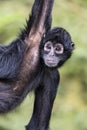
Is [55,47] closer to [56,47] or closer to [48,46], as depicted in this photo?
[56,47]

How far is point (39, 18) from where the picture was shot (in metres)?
10.1

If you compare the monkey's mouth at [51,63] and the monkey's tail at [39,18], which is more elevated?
the monkey's tail at [39,18]

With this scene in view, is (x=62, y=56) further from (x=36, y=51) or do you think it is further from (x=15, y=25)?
(x=15, y=25)

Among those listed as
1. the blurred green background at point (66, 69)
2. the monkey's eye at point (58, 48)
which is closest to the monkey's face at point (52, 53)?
the monkey's eye at point (58, 48)

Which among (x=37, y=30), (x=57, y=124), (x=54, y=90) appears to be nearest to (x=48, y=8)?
(x=37, y=30)

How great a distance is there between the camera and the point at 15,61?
33.5ft

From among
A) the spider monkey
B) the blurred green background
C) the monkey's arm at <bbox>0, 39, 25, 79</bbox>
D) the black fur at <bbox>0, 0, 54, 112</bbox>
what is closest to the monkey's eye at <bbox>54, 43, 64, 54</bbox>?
the spider monkey

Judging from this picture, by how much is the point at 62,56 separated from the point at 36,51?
47 cm

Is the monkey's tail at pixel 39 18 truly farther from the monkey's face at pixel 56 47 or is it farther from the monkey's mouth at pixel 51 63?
the monkey's mouth at pixel 51 63

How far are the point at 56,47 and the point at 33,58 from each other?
0.44m

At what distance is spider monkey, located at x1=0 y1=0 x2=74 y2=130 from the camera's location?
33.3ft

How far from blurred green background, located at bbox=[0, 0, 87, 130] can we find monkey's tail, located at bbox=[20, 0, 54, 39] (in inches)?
218

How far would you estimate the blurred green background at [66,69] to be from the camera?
16047 mm

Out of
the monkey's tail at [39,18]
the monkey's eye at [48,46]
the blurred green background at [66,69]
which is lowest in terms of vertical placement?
the blurred green background at [66,69]
